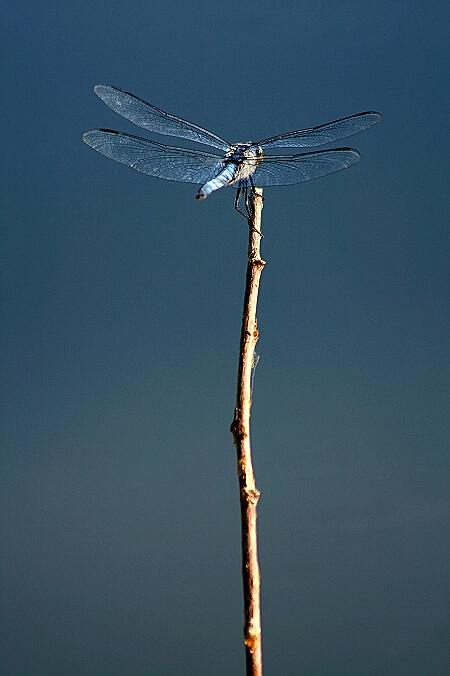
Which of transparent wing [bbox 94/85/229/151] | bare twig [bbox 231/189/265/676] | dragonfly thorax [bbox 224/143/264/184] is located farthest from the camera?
transparent wing [bbox 94/85/229/151]

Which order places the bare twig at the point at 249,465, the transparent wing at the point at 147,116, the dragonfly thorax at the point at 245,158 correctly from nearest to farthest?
1. the bare twig at the point at 249,465
2. the dragonfly thorax at the point at 245,158
3. the transparent wing at the point at 147,116

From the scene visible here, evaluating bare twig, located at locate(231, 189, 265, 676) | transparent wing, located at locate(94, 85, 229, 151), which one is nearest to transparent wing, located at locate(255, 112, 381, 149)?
transparent wing, located at locate(94, 85, 229, 151)

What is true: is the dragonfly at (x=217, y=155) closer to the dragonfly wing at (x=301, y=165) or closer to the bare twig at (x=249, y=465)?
the dragonfly wing at (x=301, y=165)

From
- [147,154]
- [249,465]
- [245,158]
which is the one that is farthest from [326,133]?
[249,465]

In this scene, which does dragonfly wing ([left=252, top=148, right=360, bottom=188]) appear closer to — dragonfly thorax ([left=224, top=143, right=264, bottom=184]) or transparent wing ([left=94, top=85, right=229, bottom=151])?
dragonfly thorax ([left=224, top=143, right=264, bottom=184])

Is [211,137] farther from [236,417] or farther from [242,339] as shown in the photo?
[236,417]

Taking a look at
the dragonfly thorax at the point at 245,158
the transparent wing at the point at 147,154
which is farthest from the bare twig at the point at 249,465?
the transparent wing at the point at 147,154

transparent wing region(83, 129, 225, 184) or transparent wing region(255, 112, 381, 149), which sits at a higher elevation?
transparent wing region(255, 112, 381, 149)
